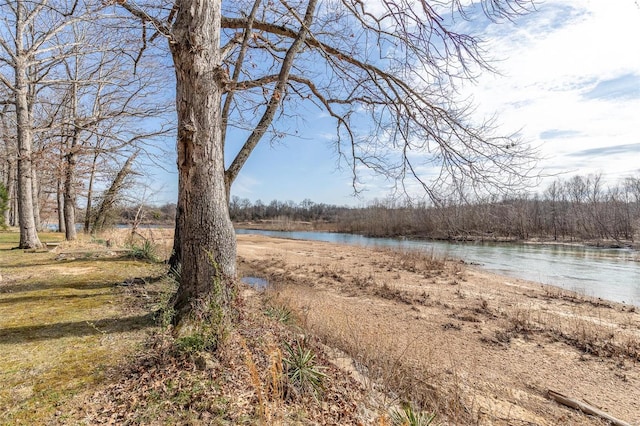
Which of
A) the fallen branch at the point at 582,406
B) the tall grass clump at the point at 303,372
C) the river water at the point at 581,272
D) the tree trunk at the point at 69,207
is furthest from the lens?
the river water at the point at 581,272

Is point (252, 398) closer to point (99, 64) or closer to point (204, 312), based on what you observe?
point (204, 312)

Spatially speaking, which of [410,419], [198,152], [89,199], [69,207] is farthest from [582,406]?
[89,199]

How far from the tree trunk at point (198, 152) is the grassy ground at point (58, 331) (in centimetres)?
76

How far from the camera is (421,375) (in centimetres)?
452

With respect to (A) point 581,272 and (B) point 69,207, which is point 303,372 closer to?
(B) point 69,207

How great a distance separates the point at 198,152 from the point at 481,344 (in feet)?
21.3

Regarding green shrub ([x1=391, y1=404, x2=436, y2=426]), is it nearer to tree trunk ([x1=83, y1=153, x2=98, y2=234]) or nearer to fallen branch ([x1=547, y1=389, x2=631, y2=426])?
fallen branch ([x1=547, y1=389, x2=631, y2=426])

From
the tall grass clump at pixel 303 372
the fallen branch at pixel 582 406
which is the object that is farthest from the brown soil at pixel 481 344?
the tall grass clump at pixel 303 372

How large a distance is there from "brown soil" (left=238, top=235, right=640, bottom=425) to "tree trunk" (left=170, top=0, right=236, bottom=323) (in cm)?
205

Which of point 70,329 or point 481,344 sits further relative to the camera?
point 481,344

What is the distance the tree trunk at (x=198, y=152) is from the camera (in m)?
3.25

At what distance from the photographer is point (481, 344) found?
6582mm

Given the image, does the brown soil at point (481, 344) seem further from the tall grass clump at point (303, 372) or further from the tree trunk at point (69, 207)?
the tree trunk at point (69, 207)

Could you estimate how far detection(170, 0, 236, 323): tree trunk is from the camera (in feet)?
10.7
